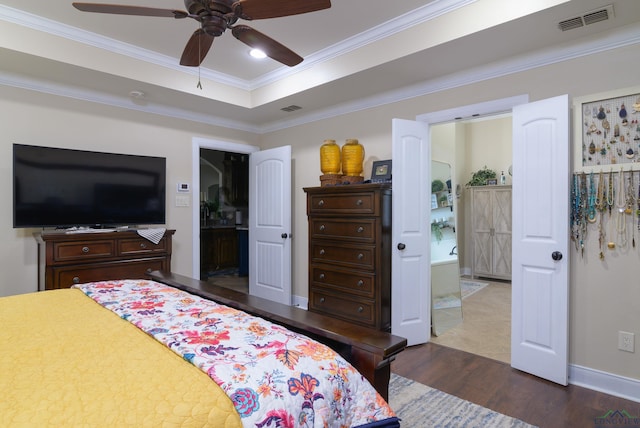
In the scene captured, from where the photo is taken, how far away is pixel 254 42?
1988mm

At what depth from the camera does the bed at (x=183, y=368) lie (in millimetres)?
785

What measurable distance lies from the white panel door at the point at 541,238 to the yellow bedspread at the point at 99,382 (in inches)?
→ 97.2

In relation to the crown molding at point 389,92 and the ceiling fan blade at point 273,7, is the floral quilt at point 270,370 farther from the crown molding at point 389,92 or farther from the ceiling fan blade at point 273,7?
the crown molding at point 389,92

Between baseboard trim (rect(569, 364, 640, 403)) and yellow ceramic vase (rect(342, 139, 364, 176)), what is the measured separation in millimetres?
2364

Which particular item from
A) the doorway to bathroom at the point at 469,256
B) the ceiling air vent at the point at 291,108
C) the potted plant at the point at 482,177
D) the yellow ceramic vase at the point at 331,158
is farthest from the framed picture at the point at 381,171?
the potted plant at the point at 482,177

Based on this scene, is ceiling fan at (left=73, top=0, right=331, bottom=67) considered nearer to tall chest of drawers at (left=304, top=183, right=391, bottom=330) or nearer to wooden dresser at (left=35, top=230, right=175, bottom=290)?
tall chest of drawers at (left=304, top=183, right=391, bottom=330)

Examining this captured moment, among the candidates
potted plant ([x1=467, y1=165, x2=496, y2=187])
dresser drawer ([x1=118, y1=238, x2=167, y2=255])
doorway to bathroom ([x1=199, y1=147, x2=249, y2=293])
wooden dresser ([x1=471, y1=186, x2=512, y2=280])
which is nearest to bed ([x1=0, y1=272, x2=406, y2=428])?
dresser drawer ([x1=118, y1=238, x2=167, y2=255])

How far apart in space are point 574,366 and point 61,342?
119 inches

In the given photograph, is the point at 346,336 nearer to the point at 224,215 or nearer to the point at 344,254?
the point at 344,254

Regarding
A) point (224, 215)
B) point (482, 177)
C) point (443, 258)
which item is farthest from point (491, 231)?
point (224, 215)

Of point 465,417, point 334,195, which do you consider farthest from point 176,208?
point 465,417

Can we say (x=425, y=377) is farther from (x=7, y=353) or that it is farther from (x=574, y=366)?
(x=7, y=353)

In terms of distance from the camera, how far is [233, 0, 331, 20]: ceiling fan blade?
1629mm

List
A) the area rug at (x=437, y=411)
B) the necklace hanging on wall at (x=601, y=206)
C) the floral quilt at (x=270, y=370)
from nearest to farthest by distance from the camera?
the floral quilt at (x=270, y=370) < the area rug at (x=437, y=411) < the necklace hanging on wall at (x=601, y=206)
